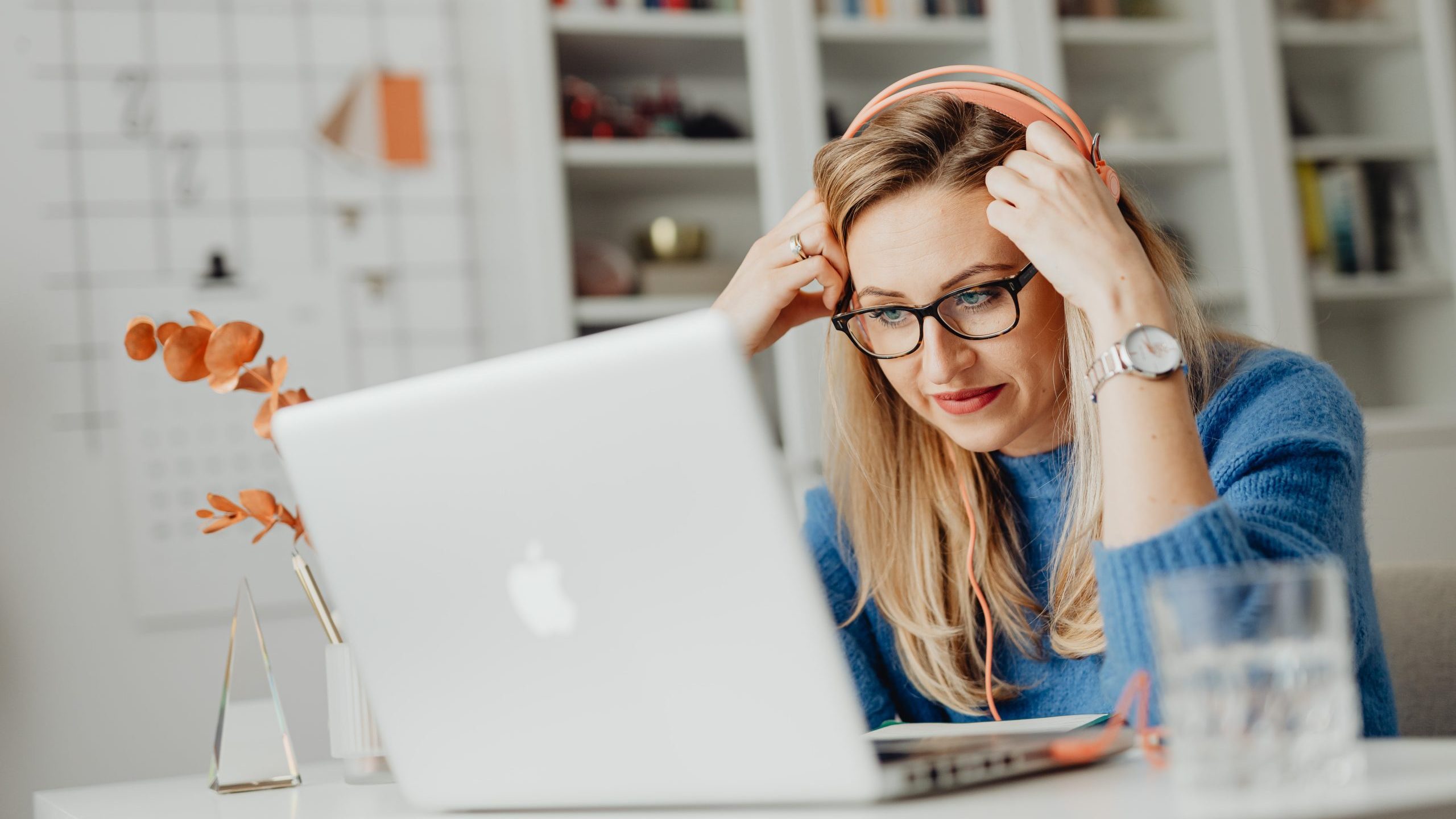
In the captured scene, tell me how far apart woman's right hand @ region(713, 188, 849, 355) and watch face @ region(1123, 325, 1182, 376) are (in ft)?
1.43

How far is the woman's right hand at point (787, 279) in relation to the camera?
1.35 metres

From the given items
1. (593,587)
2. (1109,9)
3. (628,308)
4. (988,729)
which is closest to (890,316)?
(988,729)

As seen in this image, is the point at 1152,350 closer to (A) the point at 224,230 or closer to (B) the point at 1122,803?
(B) the point at 1122,803

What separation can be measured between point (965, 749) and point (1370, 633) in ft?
1.69

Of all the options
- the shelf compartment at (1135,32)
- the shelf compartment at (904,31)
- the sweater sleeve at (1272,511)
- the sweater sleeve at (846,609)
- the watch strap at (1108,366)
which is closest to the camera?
the sweater sleeve at (1272,511)

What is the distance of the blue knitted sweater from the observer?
859mm

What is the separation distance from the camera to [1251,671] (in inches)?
22.8

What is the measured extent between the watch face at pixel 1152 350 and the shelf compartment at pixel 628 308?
1.76 m

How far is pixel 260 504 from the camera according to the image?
108 cm

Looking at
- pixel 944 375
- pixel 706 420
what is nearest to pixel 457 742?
pixel 706 420

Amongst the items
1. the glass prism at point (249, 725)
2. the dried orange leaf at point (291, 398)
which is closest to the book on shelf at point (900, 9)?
the dried orange leaf at point (291, 398)

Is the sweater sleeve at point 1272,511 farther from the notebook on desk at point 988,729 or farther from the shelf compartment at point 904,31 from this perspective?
the shelf compartment at point 904,31

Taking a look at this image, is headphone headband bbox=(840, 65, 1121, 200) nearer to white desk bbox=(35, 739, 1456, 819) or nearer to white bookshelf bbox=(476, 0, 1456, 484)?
white desk bbox=(35, 739, 1456, 819)

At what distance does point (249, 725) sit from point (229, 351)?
0.31 meters
